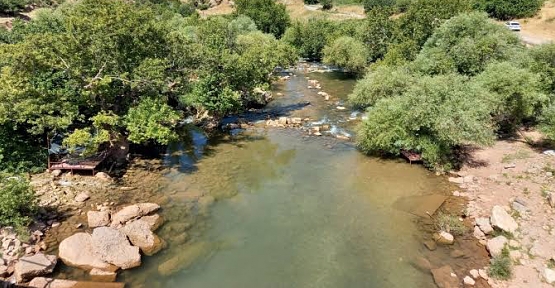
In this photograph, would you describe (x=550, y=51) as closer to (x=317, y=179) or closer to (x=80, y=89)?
(x=317, y=179)

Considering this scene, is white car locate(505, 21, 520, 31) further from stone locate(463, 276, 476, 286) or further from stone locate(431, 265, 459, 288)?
stone locate(463, 276, 476, 286)

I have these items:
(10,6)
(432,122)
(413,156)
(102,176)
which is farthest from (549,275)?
(10,6)

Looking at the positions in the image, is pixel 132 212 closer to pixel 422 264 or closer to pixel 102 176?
pixel 102 176

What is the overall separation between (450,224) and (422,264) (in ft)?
14.6

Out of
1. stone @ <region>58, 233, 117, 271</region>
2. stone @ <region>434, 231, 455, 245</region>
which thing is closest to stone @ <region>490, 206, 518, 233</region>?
stone @ <region>434, 231, 455, 245</region>

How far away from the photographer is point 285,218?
25734 millimetres

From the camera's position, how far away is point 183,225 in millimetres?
24672

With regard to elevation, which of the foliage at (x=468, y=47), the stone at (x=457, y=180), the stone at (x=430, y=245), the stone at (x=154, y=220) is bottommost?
the stone at (x=457, y=180)

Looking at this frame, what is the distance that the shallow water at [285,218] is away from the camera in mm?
20625

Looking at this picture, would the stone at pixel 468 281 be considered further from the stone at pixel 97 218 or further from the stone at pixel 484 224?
the stone at pixel 97 218

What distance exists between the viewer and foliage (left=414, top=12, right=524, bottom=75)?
40.8 metres

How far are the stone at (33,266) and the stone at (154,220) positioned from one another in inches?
217

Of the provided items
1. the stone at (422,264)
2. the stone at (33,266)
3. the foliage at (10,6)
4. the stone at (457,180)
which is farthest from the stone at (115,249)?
the foliage at (10,6)

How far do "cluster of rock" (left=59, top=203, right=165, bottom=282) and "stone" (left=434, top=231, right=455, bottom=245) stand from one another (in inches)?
660
